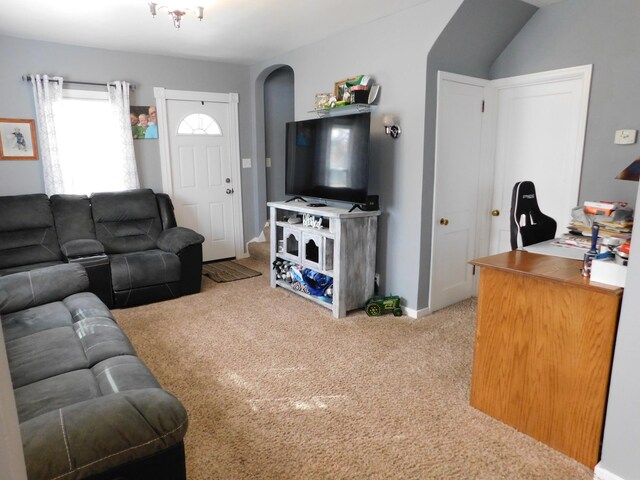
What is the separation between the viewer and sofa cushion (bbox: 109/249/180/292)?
3826mm

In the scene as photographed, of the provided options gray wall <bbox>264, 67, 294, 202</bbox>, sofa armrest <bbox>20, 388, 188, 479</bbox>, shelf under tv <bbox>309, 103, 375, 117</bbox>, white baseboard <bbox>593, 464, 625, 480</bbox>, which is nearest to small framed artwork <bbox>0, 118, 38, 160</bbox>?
gray wall <bbox>264, 67, 294, 202</bbox>

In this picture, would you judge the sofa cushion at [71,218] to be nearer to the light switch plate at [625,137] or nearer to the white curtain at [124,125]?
the white curtain at [124,125]

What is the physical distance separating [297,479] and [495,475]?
87cm

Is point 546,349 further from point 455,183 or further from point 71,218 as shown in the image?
point 71,218

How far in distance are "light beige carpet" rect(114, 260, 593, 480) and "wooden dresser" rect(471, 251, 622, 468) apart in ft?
0.38

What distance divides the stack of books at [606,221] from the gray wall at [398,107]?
112 centimetres

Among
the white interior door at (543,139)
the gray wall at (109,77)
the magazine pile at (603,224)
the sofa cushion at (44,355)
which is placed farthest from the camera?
the gray wall at (109,77)

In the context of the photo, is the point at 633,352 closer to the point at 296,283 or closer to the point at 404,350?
the point at 404,350

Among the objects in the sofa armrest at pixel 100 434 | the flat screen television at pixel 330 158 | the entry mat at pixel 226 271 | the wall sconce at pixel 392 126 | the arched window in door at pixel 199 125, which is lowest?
the entry mat at pixel 226 271

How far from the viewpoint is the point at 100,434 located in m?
1.28

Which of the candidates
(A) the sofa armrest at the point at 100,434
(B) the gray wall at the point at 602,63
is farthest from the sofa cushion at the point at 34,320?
(B) the gray wall at the point at 602,63

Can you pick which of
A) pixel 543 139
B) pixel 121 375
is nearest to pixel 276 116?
pixel 543 139

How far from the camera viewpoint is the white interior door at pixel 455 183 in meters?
3.49

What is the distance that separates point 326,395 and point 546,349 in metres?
1.19
